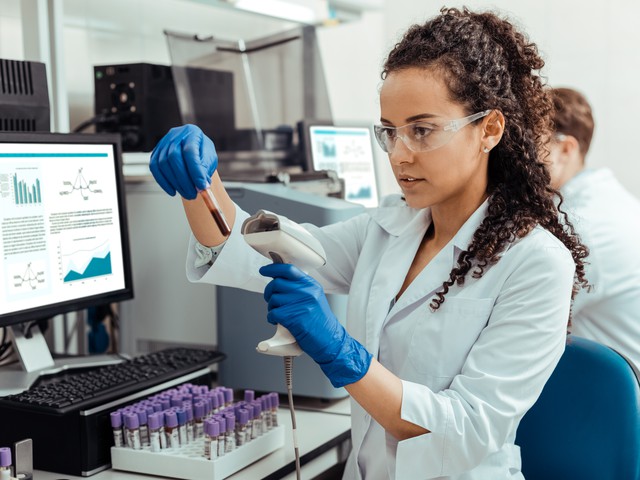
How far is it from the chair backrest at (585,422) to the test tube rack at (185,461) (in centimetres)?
53

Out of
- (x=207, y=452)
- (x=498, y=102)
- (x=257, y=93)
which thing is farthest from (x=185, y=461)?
(x=257, y=93)

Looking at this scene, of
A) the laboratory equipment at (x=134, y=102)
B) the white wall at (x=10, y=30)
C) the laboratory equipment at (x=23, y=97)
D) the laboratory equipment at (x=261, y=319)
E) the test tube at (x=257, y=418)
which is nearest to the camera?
the test tube at (x=257, y=418)

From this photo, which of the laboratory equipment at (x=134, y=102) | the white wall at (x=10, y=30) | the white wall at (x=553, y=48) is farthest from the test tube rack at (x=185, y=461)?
the white wall at (x=553, y=48)

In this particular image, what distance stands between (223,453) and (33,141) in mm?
679

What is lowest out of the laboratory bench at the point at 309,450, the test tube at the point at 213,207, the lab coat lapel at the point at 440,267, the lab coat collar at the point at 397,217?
the laboratory bench at the point at 309,450

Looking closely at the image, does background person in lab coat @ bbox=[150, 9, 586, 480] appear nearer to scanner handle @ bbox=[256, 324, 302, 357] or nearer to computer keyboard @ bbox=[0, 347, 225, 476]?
scanner handle @ bbox=[256, 324, 302, 357]

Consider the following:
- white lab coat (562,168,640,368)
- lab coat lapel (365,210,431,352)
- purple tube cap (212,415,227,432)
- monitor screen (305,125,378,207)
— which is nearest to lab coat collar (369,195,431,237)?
lab coat lapel (365,210,431,352)

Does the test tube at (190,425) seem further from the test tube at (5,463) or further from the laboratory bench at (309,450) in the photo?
the test tube at (5,463)

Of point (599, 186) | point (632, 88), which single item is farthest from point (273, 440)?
point (632, 88)

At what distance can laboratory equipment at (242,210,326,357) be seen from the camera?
103cm

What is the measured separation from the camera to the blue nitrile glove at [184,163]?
1125mm

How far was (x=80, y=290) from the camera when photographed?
1.49m

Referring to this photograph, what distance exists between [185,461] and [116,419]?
14 cm

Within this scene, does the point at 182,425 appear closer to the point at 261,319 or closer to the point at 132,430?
the point at 132,430
